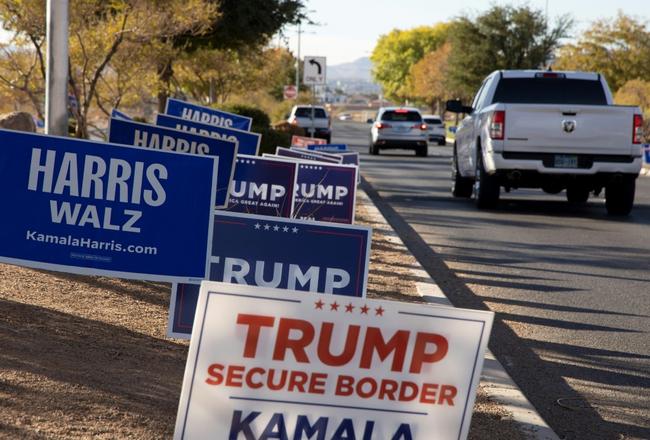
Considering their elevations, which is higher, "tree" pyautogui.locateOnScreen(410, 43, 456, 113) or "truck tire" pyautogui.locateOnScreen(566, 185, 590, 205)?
"tree" pyautogui.locateOnScreen(410, 43, 456, 113)

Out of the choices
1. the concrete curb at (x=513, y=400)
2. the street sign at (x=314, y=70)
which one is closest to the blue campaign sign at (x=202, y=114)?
the concrete curb at (x=513, y=400)

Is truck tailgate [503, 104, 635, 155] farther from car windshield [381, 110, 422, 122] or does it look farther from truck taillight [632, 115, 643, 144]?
car windshield [381, 110, 422, 122]

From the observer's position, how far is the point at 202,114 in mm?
13258

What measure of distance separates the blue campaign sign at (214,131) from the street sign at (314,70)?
1713cm

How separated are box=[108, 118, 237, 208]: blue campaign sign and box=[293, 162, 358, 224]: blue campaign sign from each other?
6.34 feet

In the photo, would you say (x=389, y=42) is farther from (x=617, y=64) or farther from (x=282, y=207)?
(x=282, y=207)

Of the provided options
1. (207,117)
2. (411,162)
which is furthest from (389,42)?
(207,117)

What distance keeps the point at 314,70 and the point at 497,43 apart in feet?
154

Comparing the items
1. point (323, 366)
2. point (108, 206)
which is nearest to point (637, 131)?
point (108, 206)

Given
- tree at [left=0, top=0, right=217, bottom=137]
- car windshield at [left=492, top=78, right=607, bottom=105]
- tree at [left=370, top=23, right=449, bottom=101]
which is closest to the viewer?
car windshield at [left=492, top=78, right=607, bottom=105]

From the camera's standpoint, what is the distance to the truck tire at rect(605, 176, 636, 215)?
1708 centimetres

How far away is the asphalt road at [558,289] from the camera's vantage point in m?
6.43

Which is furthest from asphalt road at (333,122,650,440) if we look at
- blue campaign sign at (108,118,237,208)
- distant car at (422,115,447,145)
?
distant car at (422,115,447,145)

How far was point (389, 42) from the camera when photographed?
571 ft
